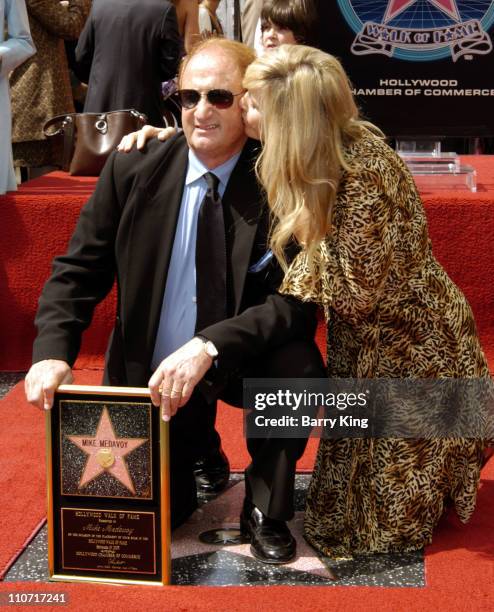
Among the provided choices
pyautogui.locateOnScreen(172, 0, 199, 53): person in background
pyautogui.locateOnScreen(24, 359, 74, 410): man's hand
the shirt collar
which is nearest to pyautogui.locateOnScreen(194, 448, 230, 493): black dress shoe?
pyautogui.locateOnScreen(24, 359, 74, 410): man's hand

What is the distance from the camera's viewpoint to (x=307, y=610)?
257cm

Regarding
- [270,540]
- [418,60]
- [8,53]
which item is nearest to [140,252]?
[270,540]

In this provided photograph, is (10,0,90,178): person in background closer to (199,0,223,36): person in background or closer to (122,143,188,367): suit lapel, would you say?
(199,0,223,36): person in background

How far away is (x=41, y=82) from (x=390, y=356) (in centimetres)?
389

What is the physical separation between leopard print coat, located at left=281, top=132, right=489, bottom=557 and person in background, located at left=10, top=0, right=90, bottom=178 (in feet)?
12.0

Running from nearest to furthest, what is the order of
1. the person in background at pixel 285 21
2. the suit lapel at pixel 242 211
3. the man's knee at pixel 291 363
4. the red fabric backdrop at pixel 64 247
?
the man's knee at pixel 291 363 → the suit lapel at pixel 242 211 → the red fabric backdrop at pixel 64 247 → the person in background at pixel 285 21

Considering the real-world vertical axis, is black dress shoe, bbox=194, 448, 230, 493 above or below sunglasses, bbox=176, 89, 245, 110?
below

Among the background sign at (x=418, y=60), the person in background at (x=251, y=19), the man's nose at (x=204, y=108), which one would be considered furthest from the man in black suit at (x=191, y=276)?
the person in background at (x=251, y=19)

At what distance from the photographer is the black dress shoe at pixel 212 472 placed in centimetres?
335

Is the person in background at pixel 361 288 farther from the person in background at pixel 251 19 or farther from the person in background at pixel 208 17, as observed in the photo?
the person in background at pixel 208 17

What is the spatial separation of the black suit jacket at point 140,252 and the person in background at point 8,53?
6.20 feet

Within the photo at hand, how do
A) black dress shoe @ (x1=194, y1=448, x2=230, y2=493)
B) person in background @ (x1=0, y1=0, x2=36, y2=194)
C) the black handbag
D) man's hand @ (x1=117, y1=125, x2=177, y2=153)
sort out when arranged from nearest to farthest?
man's hand @ (x1=117, y1=125, x2=177, y2=153) → black dress shoe @ (x1=194, y1=448, x2=230, y2=493) → person in background @ (x1=0, y1=0, x2=36, y2=194) → the black handbag

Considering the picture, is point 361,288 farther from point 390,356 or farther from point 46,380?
point 46,380

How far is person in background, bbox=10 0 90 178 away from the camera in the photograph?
6023 millimetres
